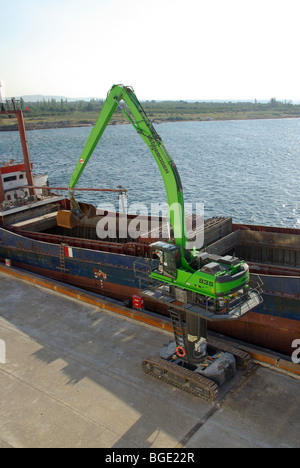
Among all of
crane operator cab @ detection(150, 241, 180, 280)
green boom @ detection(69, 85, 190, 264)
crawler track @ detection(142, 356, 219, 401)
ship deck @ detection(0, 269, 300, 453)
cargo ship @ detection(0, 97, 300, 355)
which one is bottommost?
→ ship deck @ detection(0, 269, 300, 453)

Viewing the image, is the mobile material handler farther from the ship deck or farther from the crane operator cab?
the ship deck

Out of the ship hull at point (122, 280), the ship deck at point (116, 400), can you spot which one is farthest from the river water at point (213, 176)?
the ship deck at point (116, 400)

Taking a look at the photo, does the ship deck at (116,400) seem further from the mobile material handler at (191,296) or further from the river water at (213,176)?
the river water at (213,176)

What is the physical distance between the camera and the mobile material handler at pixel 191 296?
1006cm

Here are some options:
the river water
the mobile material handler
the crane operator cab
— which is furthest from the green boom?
the river water

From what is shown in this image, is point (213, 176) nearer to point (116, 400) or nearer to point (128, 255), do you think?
point (128, 255)

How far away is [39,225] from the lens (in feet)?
71.9

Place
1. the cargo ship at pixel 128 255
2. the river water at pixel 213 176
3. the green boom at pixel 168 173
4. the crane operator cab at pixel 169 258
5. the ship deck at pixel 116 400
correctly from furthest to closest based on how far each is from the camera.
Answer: the river water at pixel 213 176 → the cargo ship at pixel 128 255 → the green boom at pixel 168 173 → the crane operator cab at pixel 169 258 → the ship deck at pixel 116 400

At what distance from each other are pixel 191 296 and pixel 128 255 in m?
6.00

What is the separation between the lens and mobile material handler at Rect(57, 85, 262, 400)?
33.0 feet

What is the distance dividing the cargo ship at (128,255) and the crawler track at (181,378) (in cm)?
261

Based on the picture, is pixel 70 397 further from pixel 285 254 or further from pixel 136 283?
pixel 285 254

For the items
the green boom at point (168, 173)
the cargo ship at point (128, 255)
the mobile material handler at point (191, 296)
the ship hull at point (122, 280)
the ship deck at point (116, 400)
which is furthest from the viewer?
the cargo ship at point (128, 255)

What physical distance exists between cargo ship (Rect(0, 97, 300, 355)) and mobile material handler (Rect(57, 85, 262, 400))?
4.97 feet
